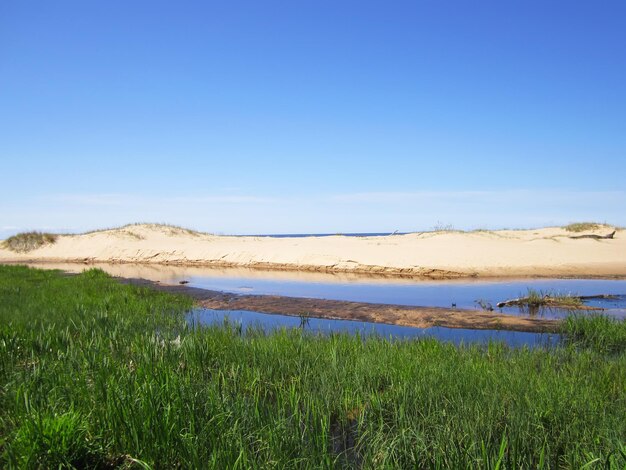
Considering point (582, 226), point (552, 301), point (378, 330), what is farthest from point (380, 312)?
point (582, 226)

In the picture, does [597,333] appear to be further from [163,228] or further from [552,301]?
[163,228]

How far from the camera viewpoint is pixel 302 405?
4.99 metres

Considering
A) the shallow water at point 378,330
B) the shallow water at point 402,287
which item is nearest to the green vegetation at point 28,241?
the shallow water at point 402,287

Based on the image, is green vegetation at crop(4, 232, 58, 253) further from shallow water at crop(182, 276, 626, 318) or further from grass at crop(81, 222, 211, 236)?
shallow water at crop(182, 276, 626, 318)

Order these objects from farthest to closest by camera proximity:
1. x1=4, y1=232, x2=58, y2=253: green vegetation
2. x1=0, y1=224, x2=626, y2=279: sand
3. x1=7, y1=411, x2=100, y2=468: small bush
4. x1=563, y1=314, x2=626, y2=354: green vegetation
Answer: x1=4, y1=232, x2=58, y2=253: green vegetation
x1=0, y1=224, x2=626, y2=279: sand
x1=563, y1=314, x2=626, y2=354: green vegetation
x1=7, y1=411, x2=100, y2=468: small bush

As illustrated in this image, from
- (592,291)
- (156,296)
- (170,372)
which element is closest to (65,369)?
(170,372)

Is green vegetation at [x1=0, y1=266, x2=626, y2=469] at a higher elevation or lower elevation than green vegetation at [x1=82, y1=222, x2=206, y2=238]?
lower

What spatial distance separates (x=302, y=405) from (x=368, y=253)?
62.3 feet

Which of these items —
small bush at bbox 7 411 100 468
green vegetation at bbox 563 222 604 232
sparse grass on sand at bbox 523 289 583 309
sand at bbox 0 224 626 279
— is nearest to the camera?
small bush at bbox 7 411 100 468

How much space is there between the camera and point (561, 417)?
4.14m

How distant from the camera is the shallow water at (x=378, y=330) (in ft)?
28.2

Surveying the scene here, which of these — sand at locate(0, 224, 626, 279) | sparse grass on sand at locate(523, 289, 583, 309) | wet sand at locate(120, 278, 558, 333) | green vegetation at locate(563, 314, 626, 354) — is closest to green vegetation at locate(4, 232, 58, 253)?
sand at locate(0, 224, 626, 279)

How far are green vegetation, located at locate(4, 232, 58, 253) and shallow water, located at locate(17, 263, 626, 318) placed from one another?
50.1 feet

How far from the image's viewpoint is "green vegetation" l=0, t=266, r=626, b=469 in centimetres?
332
